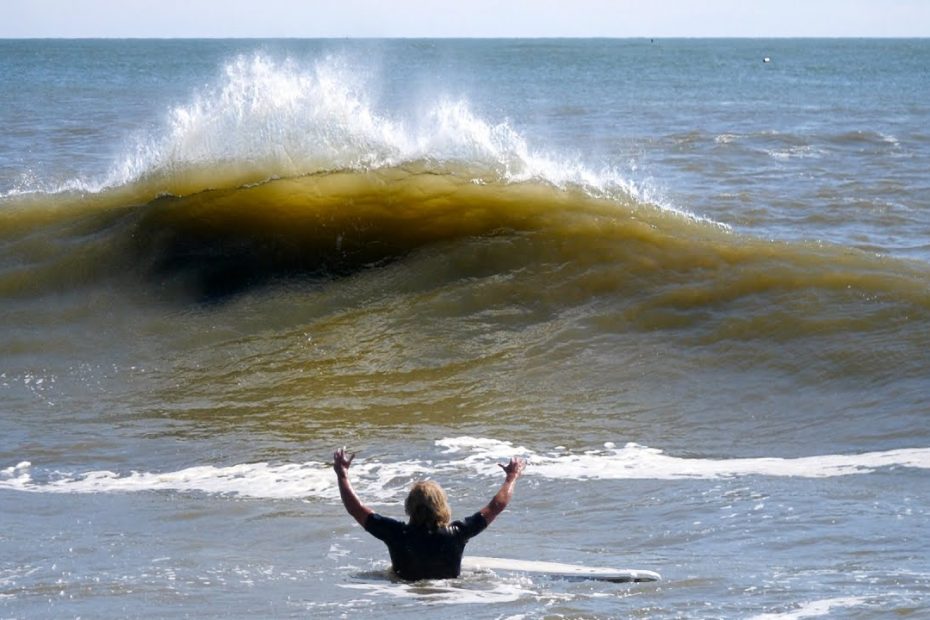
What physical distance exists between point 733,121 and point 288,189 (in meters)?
24.5

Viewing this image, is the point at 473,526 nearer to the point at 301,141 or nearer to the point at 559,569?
the point at 559,569

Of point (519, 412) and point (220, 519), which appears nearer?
point (220, 519)

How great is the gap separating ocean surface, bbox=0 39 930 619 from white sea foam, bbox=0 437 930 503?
0.03 m

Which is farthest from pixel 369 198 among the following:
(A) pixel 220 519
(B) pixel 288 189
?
(A) pixel 220 519

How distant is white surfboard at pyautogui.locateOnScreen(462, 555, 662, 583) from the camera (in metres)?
6.27

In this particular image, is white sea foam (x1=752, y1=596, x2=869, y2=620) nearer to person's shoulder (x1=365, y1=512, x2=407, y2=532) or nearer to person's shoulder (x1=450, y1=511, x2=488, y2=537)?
person's shoulder (x1=450, y1=511, x2=488, y2=537)

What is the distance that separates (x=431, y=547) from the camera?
6465 mm

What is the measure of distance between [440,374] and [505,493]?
5173 millimetres

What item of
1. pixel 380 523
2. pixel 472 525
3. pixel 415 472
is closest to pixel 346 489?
pixel 380 523

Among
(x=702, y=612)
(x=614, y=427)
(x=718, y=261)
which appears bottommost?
(x=702, y=612)

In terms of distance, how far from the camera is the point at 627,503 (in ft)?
26.5

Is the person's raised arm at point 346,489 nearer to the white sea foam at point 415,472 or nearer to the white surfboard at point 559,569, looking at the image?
the white surfboard at point 559,569

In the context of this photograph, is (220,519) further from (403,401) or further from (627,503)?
(403,401)

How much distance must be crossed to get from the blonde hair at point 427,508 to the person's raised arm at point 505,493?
0.20 m
